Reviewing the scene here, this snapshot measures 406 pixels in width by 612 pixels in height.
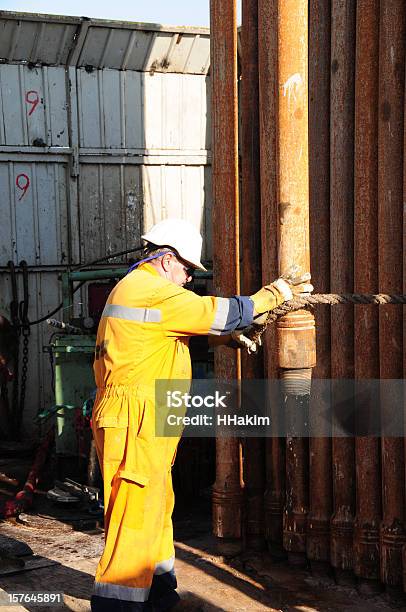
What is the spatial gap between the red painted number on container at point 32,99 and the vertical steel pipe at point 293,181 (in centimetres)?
613

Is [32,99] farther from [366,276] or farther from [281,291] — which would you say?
[281,291]

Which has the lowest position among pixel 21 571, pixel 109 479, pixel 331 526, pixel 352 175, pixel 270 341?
pixel 21 571

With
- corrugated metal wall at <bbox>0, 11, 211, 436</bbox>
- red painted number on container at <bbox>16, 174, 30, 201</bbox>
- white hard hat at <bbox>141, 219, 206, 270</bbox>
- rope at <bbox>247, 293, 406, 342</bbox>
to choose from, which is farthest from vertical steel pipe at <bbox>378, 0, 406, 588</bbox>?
red painted number on container at <bbox>16, 174, 30, 201</bbox>

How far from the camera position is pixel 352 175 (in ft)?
15.9

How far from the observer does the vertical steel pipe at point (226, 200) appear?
5.16m

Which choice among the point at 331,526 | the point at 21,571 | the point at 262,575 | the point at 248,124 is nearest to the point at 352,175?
the point at 248,124

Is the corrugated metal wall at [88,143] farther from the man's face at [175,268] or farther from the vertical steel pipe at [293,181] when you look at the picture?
the vertical steel pipe at [293,181]

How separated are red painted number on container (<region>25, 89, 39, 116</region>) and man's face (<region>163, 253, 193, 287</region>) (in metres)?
5.92

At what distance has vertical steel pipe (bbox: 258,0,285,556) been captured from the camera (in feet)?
16.0

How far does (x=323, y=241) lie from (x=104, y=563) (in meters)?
2.24

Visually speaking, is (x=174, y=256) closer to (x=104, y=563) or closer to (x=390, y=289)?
(x=390, y=289)

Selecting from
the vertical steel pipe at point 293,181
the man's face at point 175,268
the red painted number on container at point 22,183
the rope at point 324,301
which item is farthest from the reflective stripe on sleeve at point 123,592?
the red painted number on container at point 22,183

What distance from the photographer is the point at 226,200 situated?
5230 mm

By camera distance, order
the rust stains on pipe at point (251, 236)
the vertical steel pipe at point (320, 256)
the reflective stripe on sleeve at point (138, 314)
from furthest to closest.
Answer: the rust stains on pipe at point (251, 236)
the vertical steel pipe at point (320, 256)
the reflective stripe on sleeve at point (138, 314)
